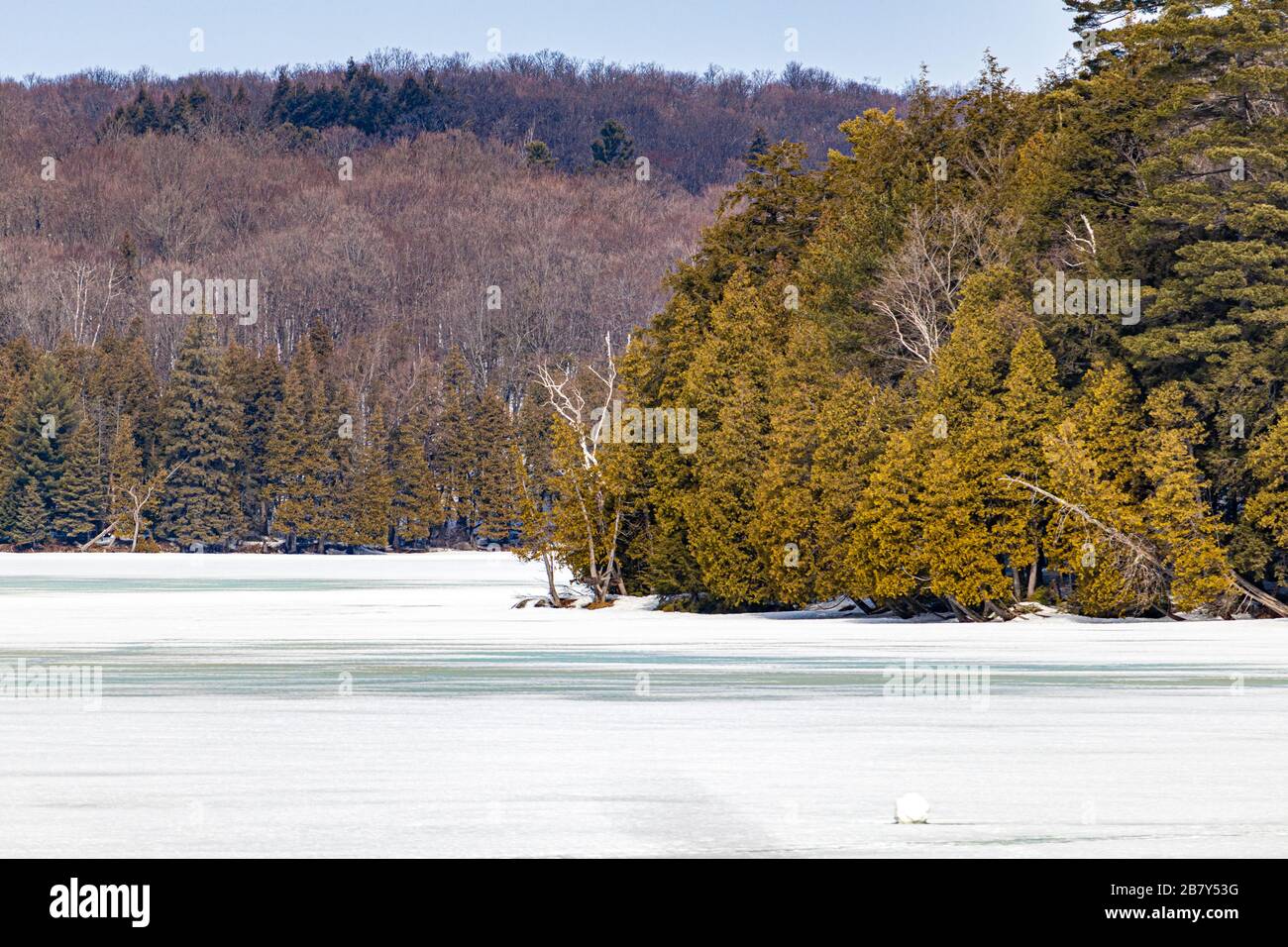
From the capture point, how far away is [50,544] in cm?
12462

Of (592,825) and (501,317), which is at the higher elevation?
(501,317)

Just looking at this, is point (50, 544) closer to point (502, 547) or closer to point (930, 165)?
point (502, 547)

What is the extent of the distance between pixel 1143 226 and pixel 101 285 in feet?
437

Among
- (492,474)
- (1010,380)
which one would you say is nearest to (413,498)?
(492,474)

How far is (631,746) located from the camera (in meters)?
18.3

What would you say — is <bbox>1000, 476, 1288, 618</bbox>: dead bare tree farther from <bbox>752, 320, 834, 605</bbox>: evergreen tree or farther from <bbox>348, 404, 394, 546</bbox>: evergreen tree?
<bbox>348, 404, 394, 546</bbox>: evergreen tree

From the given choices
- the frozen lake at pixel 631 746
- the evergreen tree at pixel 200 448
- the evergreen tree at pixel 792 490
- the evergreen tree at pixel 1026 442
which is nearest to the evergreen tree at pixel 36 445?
the evergreen tree at pixel 200 448

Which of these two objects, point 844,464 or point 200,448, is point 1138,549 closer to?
point 844,464

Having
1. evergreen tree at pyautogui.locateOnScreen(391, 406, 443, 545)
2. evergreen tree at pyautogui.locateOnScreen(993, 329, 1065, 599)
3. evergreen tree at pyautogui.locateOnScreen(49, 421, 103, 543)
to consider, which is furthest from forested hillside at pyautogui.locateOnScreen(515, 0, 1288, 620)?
evergreen tree at pyautogui.locateOnScreen(49, 421, 103, 543)

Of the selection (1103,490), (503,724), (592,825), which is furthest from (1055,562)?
(592,825)

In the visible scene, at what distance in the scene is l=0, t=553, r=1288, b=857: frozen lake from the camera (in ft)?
42.6

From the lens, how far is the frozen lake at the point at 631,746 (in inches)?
512

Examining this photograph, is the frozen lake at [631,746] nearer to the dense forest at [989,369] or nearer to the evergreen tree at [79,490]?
the dense forest at [989,369]
